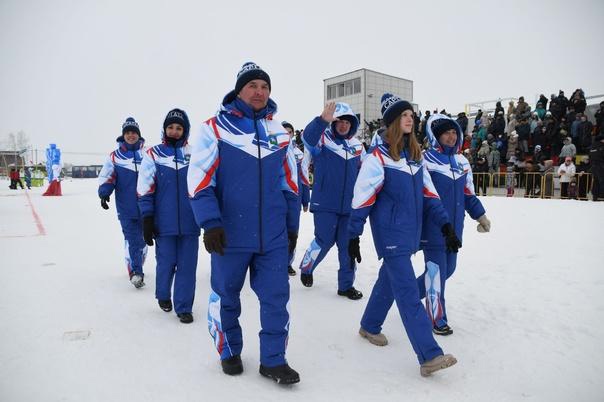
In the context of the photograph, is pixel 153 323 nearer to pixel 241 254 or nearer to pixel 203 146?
pixel 241 254

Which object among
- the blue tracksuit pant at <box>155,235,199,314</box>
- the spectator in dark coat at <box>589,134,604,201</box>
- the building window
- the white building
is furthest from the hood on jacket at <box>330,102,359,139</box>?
the building window

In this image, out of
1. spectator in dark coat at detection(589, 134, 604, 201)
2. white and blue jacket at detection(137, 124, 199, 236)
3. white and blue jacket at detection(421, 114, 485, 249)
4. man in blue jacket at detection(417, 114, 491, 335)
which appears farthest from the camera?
spectator in dark coat at detection(589, 134, 604, 201)

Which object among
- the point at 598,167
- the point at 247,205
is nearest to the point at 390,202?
the point at 247,205

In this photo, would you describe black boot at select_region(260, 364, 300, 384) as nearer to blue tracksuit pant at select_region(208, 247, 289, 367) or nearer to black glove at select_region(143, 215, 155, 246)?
blue tracksuit pant at select_region(208, 247, 289, 367)

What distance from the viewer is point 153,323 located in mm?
3971

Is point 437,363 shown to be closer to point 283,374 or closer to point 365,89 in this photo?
point 283,374

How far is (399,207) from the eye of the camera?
312 centimetres

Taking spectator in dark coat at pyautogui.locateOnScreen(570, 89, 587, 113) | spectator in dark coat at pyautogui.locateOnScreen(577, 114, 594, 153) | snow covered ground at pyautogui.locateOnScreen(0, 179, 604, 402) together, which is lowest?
snow covered ground at pyautogui.locateOnScreen(0, 179, 604, 402)

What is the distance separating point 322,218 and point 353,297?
3.26ft

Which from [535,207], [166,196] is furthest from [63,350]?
[535,207]

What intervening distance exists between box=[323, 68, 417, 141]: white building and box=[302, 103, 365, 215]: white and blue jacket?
23.8 m

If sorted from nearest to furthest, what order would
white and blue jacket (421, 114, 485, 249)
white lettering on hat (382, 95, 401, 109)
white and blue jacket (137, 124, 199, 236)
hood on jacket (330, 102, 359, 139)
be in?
white lettering on hat (382, 95, 401, 109) < white and blue jacket (421, 114, 485, 249) < white and blue jacket (137, 124, 199, 236) < hood on jacket (330, 102, 359, 139)

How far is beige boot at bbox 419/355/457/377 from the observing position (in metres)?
2.76

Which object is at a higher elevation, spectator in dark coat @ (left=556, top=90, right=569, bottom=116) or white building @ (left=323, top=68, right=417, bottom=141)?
white building @ (left=323, top=68, right=417, bottom=141)
